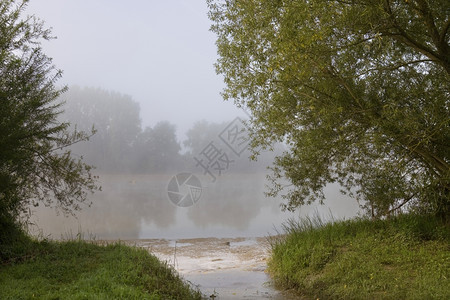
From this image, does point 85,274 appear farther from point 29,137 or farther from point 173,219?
point 173,219

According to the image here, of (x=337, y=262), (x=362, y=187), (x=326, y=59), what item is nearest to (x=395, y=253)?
(x=337, y=262)

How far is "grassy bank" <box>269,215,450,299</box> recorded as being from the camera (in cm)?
734

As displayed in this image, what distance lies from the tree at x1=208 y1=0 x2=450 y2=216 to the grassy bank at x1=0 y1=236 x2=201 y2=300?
143 inches

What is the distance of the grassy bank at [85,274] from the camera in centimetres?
641

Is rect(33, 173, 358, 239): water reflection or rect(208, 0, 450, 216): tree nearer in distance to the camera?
rect(208, 0, 450, 216): tree

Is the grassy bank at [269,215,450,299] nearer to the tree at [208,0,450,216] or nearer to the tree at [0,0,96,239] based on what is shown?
the tree at [208,0,450,216]

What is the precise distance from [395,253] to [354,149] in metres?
2.26

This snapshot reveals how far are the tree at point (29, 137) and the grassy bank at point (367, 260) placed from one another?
541 centimetres

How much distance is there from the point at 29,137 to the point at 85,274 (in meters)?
3.77

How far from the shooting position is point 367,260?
8.39 metres
